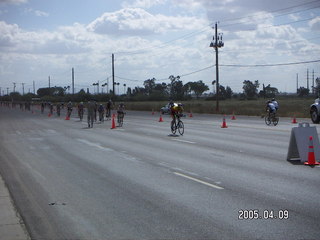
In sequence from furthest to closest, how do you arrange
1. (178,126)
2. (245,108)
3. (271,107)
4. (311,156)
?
(245,108), (271,107), (178,126), (311,156)

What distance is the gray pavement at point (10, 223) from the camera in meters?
→ 5.98

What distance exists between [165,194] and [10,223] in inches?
115

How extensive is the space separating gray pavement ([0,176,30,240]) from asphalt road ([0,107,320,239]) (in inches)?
5.7

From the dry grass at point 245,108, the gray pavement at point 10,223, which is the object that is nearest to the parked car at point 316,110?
the dry grass at point 245,108

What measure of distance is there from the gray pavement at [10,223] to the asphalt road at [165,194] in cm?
14

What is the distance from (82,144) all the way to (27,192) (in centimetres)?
954

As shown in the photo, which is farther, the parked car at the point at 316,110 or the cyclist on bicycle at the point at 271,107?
the parked car at the point at 316,110

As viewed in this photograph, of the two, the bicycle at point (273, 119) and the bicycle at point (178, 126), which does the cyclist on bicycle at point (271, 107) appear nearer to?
the bicycle at point (273, 119)

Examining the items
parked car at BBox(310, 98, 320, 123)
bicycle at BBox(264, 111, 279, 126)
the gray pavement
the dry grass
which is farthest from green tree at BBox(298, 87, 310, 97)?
the gray pavement

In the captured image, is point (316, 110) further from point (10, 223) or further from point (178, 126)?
point (10, 223)

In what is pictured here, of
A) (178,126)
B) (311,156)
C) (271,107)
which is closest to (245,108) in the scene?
(271,107)

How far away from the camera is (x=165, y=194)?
841 centimetres

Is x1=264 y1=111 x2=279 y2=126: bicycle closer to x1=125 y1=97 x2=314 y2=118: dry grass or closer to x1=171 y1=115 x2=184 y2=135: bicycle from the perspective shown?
x1=171 y1=115 x2=184 y2=135: bicycle

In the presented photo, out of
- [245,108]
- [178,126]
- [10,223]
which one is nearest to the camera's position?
[10,223]
